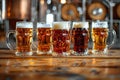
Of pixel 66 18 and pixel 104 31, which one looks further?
pixel 66 18

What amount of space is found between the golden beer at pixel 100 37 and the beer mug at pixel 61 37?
21cm

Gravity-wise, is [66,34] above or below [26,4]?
below

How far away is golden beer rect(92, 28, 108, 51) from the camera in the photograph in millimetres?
1766

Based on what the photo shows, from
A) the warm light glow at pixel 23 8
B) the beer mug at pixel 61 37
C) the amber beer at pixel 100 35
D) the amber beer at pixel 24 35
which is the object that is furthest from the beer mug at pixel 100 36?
the warm light glow at pixel 23 8

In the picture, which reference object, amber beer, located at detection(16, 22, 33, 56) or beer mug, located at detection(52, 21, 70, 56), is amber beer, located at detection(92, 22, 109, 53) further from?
amber beer, located at detection(16, 22, 33, 56)

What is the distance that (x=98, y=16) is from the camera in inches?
370

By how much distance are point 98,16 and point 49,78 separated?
8.66m

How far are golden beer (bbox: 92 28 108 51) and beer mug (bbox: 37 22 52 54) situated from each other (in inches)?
10.5

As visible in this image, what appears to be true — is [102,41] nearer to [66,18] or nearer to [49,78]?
[49,78]

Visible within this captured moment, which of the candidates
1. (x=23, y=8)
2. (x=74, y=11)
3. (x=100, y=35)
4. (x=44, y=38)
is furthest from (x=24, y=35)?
(x=74, y=11)

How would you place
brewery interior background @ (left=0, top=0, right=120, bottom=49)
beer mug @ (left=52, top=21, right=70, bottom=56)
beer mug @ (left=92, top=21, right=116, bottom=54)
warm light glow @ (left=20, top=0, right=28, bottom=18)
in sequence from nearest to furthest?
beer mug @ (left=52, top=21, right=70, bottom=56), beer mug @ (left=92, top=21, right=116, bottom=54), warm light glow @ (left=20, top=0, right=28, bottom=18), brewery interior background @ (left=0, top=0, right=120, bottom=49)

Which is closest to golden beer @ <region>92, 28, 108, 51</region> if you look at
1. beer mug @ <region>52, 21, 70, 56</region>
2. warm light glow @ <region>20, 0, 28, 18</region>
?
beer mug @ <region>52, 21, 70, 56</region>

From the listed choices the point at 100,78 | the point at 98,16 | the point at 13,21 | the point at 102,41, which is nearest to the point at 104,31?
the point at 102,41

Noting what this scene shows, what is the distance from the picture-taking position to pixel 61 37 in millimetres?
1638
